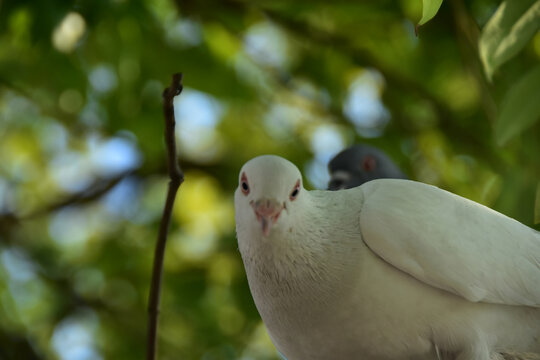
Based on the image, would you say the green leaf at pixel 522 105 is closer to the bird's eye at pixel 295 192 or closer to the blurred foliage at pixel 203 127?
the bird's eye at pixel 295 192

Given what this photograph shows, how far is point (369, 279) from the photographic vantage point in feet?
8.08

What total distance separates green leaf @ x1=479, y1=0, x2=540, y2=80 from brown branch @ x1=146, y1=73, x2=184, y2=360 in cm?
115

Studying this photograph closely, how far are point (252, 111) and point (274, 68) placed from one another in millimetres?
772

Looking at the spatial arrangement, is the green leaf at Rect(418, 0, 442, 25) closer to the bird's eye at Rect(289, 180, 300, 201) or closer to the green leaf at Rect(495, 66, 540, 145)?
the bird's eye at Rect(289, 180, 300, 201)

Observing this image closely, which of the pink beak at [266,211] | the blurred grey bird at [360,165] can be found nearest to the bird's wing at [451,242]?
the pink beak at [266,211]

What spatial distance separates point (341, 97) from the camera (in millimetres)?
6910

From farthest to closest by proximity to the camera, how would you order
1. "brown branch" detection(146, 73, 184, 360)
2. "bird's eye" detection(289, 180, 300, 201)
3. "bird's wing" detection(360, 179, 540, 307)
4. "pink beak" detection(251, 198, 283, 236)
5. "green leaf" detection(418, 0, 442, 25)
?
"bird's wing" detection(360, 179, 540, 307), "bird's eye" detection(289, 180, 300, 201), "pink beak" detection(251, 198, 283, 236), "brown branch" detection(146, 73, 184, 360), "green leaf" detection(418, 0, 442, 25)

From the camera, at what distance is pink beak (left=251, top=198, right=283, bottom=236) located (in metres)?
2.27

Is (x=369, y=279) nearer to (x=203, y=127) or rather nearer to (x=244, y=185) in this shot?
(x=244, y=185)

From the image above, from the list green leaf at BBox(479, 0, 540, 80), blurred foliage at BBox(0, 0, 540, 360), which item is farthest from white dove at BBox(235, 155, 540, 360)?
blurred foliage at BBox(0, 0, 540, 360)

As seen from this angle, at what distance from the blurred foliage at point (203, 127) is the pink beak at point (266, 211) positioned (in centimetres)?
278

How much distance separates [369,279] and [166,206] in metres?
0.74

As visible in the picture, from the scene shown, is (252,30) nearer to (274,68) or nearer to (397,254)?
(274,68)

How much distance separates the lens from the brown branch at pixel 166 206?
214 centimetres
